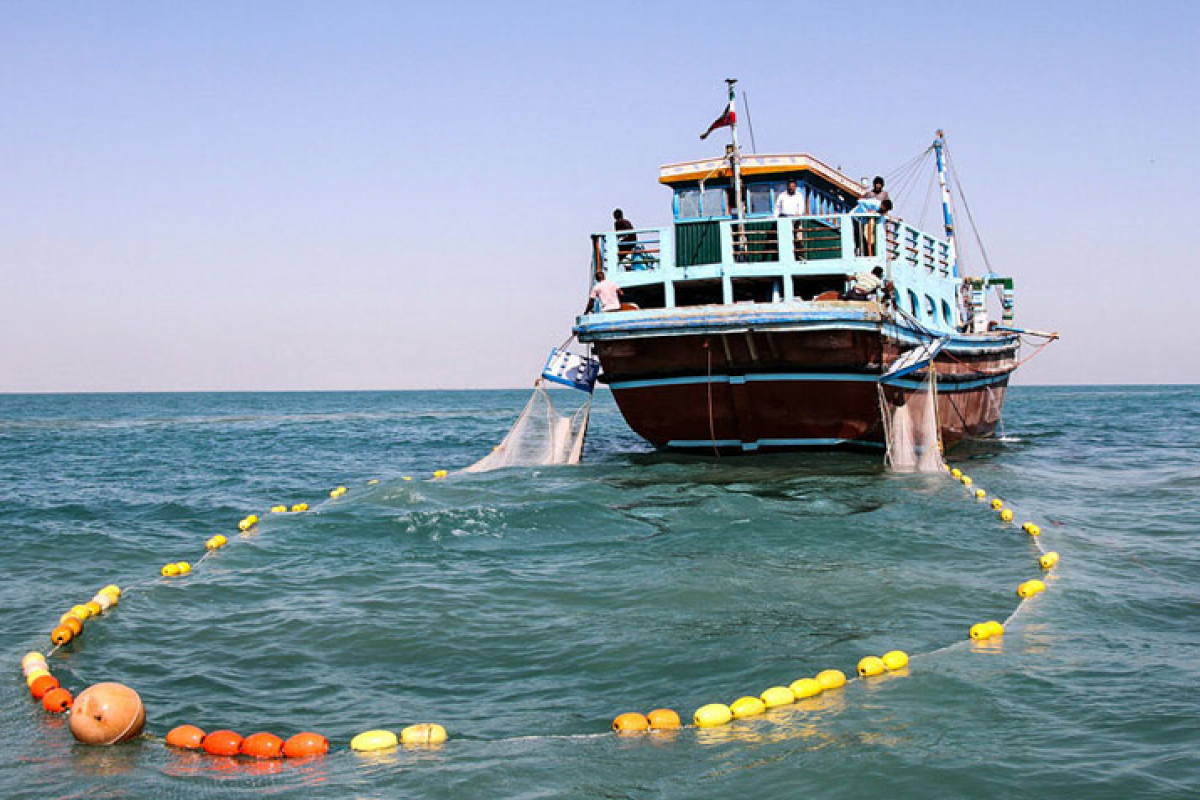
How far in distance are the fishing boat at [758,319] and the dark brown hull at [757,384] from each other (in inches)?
0.9

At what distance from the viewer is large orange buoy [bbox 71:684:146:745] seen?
18.3 feet

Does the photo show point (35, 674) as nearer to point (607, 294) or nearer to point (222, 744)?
point (222, 744)

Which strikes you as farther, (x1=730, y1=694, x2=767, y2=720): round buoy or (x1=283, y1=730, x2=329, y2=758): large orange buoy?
(x1=730, y1=694, x2=767, y2=720): round buoy

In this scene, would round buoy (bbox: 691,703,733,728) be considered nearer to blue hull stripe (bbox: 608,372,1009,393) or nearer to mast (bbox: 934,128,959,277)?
blue hull stripe (bbox: 608,372,1009,393)

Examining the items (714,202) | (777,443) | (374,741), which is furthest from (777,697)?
(714,202)

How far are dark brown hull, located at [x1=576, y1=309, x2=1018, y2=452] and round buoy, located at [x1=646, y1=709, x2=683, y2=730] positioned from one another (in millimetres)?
10589

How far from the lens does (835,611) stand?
812 centimetres

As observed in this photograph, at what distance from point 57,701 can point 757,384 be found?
1256cm

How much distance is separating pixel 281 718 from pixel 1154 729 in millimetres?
5071

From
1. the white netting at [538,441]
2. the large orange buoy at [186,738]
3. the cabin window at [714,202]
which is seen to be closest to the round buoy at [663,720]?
the large orange buoy at [186,738]

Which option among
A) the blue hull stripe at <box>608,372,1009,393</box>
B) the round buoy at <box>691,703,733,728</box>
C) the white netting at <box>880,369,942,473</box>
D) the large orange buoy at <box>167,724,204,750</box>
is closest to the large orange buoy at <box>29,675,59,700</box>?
the large orange buoy at <box>167,724,204,750</box>

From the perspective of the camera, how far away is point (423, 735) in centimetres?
565

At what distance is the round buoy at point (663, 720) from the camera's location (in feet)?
18.7

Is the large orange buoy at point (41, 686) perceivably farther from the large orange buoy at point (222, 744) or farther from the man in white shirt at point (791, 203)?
the man in white shirt at point (791, 203)
